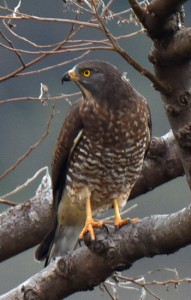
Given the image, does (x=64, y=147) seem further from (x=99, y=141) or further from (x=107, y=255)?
(x=107, y=255)

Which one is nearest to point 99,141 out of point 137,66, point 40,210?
point 40,210

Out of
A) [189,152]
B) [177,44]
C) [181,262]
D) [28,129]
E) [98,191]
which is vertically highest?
[177,44]

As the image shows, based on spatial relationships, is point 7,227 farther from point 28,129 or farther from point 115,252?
point 28,129

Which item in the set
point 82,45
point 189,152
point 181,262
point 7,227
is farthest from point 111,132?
point 181,262

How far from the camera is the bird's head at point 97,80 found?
14.1 ft

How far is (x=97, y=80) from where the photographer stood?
431 centimetres

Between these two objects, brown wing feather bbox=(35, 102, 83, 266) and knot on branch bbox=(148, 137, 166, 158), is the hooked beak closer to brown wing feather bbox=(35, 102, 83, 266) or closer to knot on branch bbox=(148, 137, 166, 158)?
A: brown wing feather bbox=(35, 102, 83, 266)

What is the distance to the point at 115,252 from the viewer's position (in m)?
3.21

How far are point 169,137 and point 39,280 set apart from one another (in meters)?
1.13

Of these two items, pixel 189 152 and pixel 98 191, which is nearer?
pixel 189 152

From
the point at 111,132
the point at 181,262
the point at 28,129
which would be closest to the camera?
the point at 111,132

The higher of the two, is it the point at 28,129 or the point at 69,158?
the point at 69,158

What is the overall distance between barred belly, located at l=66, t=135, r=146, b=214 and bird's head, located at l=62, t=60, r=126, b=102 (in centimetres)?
20

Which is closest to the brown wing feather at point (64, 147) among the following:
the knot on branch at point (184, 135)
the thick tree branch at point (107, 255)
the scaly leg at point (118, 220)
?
the scaly leg at point (118, 220)
